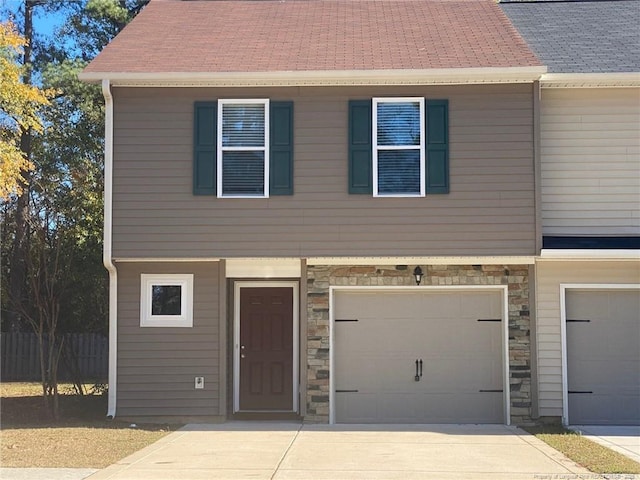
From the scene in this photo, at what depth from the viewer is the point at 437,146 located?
12062 mm

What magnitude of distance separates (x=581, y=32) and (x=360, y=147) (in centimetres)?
512

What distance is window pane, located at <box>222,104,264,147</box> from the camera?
1225 centimetres

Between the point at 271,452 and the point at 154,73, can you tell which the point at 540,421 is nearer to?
the point at 271,452

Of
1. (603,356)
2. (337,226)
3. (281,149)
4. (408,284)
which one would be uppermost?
(281,149)

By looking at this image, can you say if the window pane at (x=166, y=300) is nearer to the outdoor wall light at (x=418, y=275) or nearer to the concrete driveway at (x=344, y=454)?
the concrete driveway at (x=344, y=454)

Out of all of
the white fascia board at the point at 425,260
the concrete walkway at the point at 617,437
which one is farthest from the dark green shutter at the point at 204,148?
the concrete walkway at the point at 617,437

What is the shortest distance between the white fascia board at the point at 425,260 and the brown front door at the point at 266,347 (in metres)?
1.20

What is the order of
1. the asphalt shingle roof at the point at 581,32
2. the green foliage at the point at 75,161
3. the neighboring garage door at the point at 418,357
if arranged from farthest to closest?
the green foliage at the point at 75,161, the asphalt shingle roof at the point at 581,32, the neighboring garage door at the point at 418,357

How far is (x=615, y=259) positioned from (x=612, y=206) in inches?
38.4

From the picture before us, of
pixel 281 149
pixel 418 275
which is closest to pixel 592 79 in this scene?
pixel 418 275

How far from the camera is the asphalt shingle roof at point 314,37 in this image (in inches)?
488

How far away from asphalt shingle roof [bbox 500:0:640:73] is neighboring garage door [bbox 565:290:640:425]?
11.5ft

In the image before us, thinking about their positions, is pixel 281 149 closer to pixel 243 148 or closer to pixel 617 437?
pixel 243 148

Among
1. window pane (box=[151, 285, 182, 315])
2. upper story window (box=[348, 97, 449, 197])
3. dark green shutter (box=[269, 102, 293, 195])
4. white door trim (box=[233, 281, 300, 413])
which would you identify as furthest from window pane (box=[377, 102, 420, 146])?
window pane (box=[151, 285, 182, 315])
